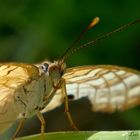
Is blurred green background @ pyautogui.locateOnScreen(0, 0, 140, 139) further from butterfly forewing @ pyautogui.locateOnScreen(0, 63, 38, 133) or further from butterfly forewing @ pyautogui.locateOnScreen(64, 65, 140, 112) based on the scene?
butterfly forewing @ pyautogui.locateOnScreen(0, 63, 38, 133)

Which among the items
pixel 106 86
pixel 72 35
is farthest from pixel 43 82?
pixel 72 35

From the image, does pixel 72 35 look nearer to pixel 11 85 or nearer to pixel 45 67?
pixel 45 67

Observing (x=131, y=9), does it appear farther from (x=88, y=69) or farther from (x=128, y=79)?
(x=88, y=69)

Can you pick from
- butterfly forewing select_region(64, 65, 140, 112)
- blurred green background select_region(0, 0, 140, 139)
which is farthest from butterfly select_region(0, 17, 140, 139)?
blurred green background select_region(0, 0, 140, 139)

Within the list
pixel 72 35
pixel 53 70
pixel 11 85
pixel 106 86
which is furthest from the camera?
pixel 72 35

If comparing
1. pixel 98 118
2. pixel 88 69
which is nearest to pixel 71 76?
pixel 88 69

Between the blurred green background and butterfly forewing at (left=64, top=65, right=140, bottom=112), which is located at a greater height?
the blurred green background

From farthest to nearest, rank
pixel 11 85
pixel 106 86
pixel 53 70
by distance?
pixel 106 86 < pixel 53 70 < pixel 11 85
